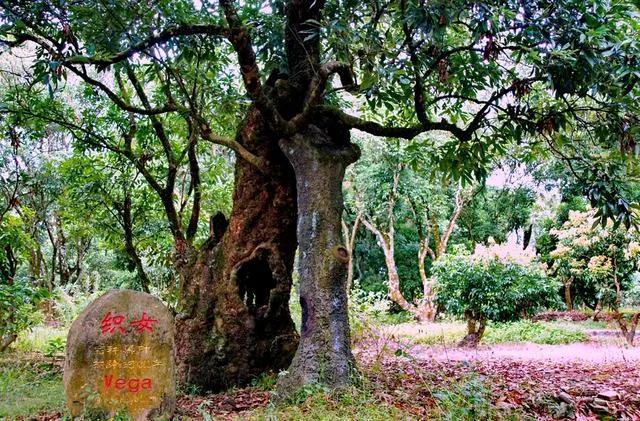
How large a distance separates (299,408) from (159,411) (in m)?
1.29

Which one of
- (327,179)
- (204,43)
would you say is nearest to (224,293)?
(327,179)

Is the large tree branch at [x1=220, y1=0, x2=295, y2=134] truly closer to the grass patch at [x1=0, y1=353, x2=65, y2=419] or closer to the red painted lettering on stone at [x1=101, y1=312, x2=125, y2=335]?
the red painted lettering on stone at [x1=101, y1=312, x2=125, y2=335]

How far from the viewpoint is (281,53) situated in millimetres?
6660

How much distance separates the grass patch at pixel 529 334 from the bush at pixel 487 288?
257mm

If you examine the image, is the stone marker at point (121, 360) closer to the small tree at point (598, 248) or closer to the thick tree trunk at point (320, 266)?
the thick tree trunk at point (320, 266)

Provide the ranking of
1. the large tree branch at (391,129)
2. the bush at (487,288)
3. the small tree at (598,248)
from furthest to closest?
the small tree at (598,248) < the bush at (487,288) < the large tree branch at (391,129)

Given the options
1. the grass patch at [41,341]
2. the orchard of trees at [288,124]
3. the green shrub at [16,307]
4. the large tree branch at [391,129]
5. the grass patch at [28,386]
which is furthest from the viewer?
the grass patch at [41,341]

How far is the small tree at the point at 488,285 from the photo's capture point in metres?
11.5

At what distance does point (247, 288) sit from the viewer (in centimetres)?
638

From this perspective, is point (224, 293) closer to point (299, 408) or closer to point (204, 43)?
point (299, 408)

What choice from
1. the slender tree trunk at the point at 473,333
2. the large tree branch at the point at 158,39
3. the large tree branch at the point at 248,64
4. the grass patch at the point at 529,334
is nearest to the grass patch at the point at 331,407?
the large tree branch at the point at 248,64

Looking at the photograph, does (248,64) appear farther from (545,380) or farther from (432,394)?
(545,380)

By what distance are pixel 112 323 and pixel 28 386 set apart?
10.5 feet

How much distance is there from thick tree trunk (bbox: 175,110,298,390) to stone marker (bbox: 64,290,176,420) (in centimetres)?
121
